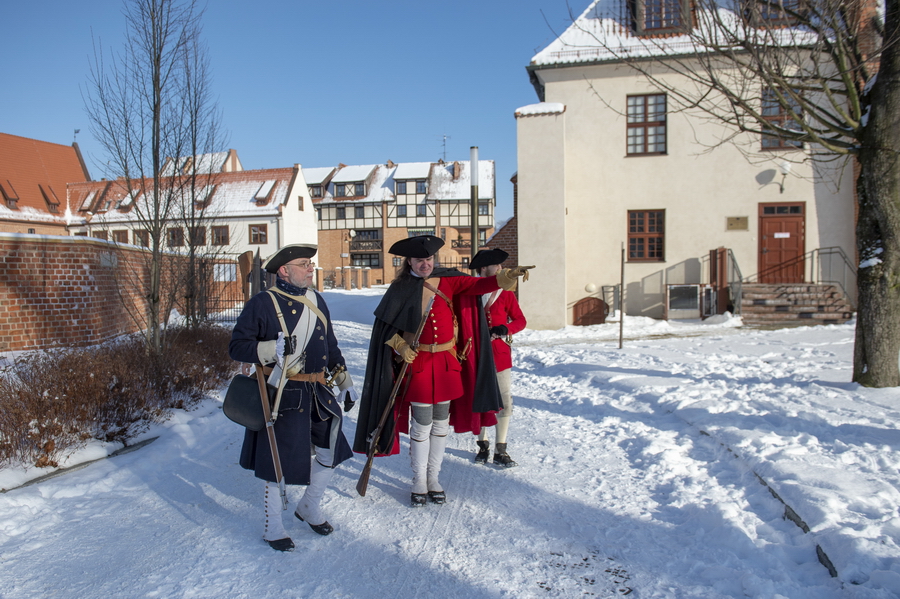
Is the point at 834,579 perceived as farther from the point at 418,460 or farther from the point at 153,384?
the point at 153,384

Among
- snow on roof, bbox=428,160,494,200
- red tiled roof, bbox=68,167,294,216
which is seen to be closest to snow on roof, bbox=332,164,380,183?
snow on roof, bbox=428,160,494,200

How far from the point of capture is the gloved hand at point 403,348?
4242 millimetres

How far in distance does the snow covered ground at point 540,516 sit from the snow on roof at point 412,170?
45.2 m

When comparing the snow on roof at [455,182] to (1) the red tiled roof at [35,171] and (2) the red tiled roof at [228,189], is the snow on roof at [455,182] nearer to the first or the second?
(2) the red tiled roof at [228,189]

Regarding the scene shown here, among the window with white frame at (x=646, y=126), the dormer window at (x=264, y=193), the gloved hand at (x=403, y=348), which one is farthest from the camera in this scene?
the dormer window at (x=264, y=193)

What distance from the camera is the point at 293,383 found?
376 cm

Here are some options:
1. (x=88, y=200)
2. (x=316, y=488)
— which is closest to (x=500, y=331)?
(x=316, y=488)

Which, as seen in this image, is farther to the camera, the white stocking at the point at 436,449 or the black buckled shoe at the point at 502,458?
the black buckled shoe at the point at 502,458

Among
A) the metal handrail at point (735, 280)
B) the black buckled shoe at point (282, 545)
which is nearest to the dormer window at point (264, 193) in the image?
the metal handrail at point (735, 280)

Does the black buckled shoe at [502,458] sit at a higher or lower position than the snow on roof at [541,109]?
lower

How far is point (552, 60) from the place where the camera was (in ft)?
57.9

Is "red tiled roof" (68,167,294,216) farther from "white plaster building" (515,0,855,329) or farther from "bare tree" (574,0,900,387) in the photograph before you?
"bare tree" (574,0,900,387)

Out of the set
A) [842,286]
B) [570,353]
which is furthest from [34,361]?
[842,286]

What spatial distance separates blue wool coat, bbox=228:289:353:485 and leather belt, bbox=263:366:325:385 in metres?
0.03
